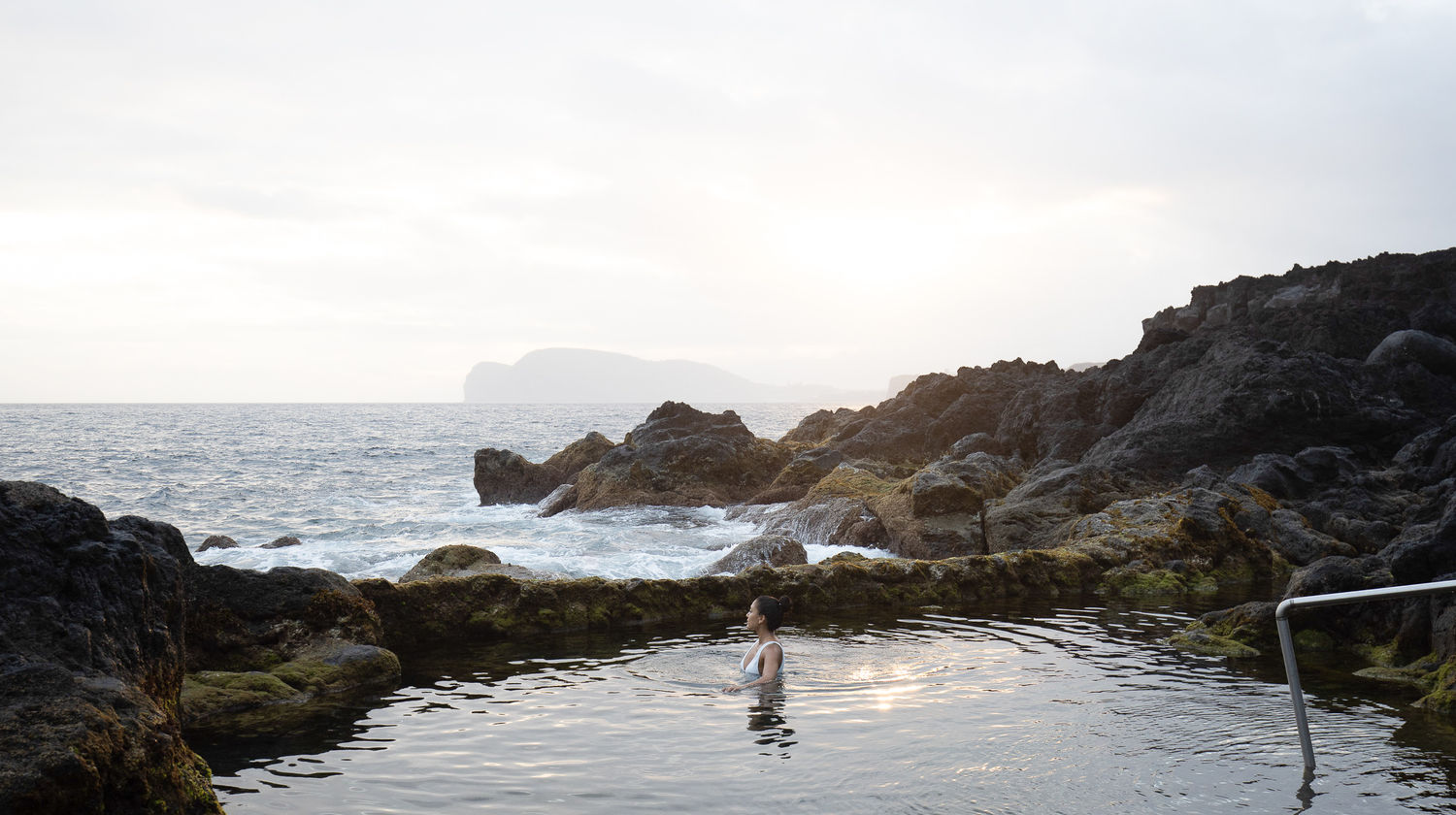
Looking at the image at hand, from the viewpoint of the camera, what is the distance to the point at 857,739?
337 inches

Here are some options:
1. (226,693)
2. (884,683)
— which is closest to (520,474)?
(226,693)

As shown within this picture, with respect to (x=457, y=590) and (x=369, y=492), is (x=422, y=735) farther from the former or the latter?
(x=369, y=492)

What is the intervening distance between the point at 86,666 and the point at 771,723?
18.8ft

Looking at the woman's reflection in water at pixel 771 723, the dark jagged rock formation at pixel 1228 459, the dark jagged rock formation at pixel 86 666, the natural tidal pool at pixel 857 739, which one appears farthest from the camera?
the dark jagged rock formation at pixel 1228 459

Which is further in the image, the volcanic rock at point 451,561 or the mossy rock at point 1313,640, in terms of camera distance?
the volcanic rock at point 451,561

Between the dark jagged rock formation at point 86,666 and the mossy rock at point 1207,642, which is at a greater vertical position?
the dark jagged rock formation at point 86,666

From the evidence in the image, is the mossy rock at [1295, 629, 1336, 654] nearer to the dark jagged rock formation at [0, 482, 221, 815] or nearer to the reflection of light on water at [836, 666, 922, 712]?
the reflection of light on water at [836, 666, 922, 712]

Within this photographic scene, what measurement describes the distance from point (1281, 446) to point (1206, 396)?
2.63 m

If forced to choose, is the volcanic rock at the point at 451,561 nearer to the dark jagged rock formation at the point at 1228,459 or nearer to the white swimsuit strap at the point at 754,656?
the white swimsuit strap at the point at 754,656

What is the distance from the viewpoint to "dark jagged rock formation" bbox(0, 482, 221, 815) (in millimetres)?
5012

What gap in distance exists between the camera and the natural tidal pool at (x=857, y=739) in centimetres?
701

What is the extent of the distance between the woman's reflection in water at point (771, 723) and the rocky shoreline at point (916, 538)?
4481 millimetres

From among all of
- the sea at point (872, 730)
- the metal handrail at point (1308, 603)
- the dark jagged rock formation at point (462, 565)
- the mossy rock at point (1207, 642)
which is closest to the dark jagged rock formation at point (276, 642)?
the sea at point (872, 730)

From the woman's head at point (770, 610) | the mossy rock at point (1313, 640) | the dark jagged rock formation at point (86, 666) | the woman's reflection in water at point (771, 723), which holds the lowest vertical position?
the woman's reflection in water at point (771, 723)
